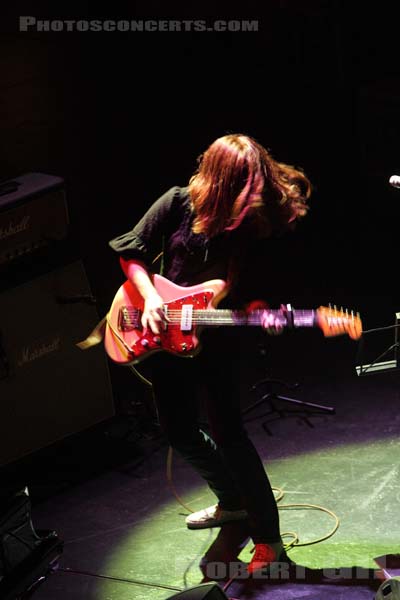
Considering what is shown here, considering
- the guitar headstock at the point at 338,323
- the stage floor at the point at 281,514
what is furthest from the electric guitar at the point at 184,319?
the stage floor at the point at 281,514

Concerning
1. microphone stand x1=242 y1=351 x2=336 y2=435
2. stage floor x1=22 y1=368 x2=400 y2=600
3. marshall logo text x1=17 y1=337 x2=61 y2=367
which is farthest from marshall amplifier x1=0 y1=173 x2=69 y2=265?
microphone stand x1=242 y1=351 x2=336 y2=435

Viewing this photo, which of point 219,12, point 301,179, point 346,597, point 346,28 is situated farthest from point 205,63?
point 346,597

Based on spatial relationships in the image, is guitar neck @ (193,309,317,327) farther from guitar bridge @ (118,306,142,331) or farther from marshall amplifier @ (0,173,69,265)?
marshall amplifier @ (0,173,69,265)

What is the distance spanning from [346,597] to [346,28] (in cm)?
420

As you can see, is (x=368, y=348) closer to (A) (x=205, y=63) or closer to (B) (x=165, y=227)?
(B) (x=165, y=227)

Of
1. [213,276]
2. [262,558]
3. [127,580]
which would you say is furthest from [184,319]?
[127,580]

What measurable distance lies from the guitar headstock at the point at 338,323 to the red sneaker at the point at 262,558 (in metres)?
0.97

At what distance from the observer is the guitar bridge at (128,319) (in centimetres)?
352

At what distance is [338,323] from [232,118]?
3242mm

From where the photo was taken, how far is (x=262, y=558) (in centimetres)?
346

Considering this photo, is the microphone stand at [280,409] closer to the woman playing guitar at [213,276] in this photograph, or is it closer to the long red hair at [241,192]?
the woman playing guitar at [213,276]

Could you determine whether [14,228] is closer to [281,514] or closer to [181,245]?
[181,245]

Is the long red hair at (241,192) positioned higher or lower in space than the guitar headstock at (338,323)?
higher

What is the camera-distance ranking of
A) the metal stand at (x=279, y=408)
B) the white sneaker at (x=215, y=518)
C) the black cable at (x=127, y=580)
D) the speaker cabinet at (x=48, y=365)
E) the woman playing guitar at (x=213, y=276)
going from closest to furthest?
the woman playing guitar at (x=213, y=276) < the black cable at (x=127, y=580) < the white sneaker at (x=215, y=518) < the speaker cabinet at (x=48, y=365) < the metal stand at (x=279, y=408)
